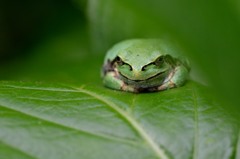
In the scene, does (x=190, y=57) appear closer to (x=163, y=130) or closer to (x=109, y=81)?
(x=109, y=81)

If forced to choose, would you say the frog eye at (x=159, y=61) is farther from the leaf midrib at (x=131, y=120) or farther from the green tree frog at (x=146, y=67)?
the leaf midrib at (x=131, y=120)

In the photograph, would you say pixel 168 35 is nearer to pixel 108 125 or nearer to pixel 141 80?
pixel 141 80

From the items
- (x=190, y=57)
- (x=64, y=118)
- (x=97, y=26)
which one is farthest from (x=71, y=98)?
(x=97, y=26)

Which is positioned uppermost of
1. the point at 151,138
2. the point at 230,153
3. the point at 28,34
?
the point at 28,34

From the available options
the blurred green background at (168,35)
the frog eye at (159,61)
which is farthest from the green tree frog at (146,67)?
the blurred green background at (168,35)

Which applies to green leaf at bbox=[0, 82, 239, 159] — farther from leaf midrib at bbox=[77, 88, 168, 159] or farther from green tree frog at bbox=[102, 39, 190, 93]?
green tree frog at bbox=[102, 39, 190, 93]

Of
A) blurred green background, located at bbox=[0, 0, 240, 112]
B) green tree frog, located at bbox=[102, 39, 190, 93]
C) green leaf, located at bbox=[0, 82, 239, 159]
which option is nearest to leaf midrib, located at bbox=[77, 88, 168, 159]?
green leaf, located at bbox=[0, 82, 239, 159]
